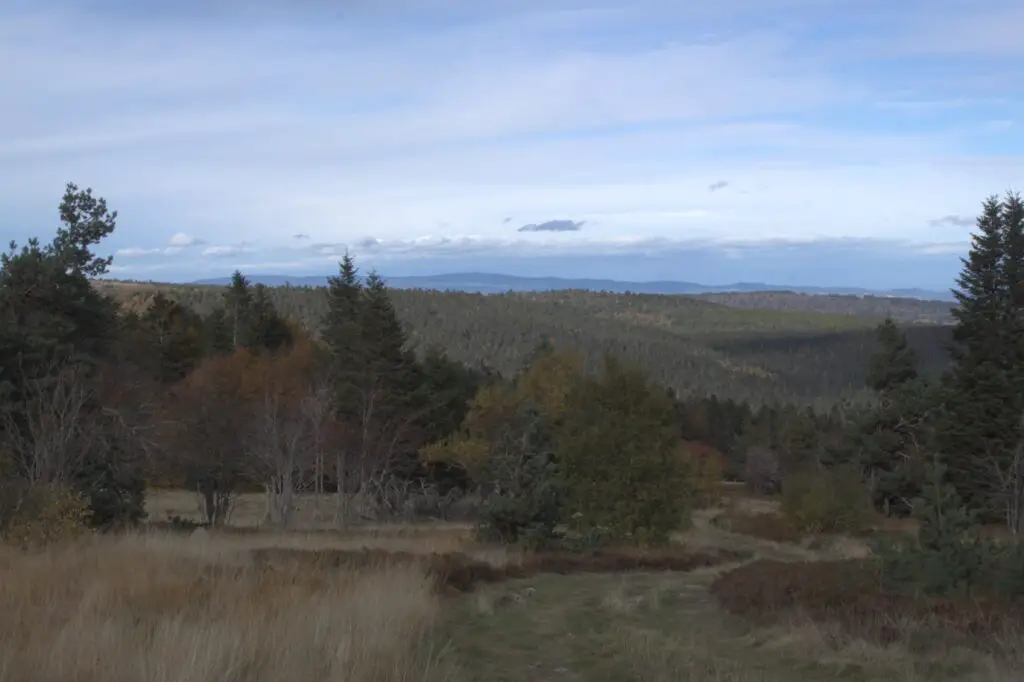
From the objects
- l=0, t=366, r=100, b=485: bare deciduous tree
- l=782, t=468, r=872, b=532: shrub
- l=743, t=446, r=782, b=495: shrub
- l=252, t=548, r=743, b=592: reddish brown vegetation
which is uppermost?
l=0, t=366, r=100, b=485: bare deciduous tree

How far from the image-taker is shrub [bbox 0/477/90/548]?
11.2 metres

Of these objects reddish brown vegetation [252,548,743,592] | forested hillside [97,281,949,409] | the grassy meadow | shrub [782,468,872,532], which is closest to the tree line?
reddish brown vegetation [252,548,743,592]

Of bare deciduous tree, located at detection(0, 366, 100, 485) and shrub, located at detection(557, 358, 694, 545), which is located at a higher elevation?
bare deciduous tree, located at detection(0, 366, 100, 485)

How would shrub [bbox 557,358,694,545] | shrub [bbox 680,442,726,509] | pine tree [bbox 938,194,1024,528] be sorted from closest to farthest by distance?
shrub [bbox 557,358,694,545] < shrub [bbox 680,442,726,509] < pine tree [bbox 938,194,1024,528]

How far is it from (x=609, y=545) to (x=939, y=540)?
11.4 m

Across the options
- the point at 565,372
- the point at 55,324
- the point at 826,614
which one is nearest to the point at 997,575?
Answer: the point at 826,614

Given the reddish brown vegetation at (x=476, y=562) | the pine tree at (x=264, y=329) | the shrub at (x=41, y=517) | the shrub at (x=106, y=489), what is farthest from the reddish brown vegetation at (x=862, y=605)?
the pine tree at (x=264, y=329)

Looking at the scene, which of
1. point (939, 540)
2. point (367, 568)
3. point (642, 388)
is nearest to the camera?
point (367, 568)

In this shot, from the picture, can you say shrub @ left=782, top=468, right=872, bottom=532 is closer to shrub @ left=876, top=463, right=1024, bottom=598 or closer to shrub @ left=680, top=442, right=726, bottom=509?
shrub @ left=680, top=442, right=726, bottom=509

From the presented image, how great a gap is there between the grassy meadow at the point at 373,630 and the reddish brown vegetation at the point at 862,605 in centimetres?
16

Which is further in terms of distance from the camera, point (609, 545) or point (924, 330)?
point (924, 330)

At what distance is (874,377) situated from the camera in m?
49.9

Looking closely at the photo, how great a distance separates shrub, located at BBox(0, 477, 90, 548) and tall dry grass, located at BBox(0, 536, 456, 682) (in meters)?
1.37

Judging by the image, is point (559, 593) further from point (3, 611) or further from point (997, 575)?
point (3, 611)
